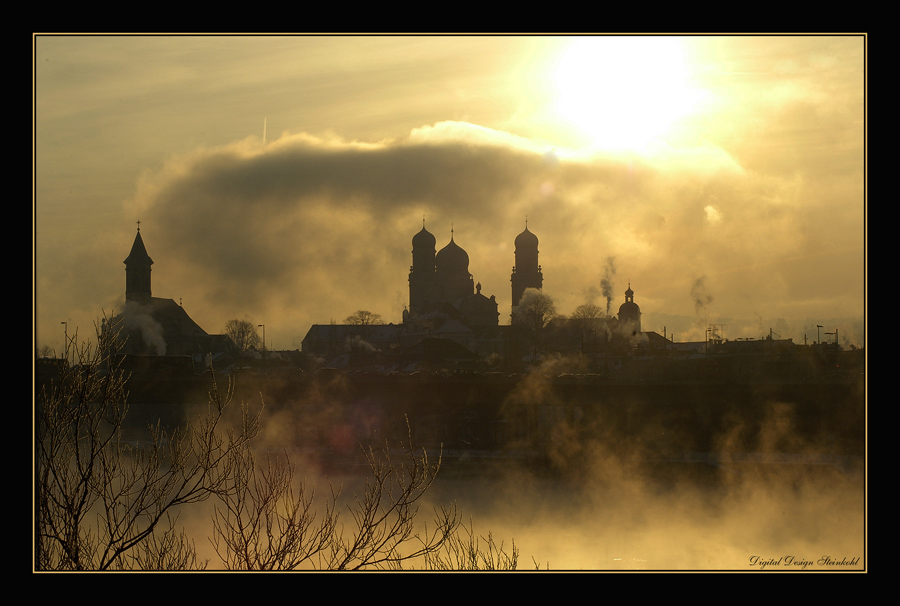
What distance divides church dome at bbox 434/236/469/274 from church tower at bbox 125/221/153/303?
30.1 m

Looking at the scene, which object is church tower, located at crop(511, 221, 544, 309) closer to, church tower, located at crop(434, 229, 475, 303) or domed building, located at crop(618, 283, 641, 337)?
church tower, located at crop(434, 229, 475, 303)

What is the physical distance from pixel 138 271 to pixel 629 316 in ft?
161

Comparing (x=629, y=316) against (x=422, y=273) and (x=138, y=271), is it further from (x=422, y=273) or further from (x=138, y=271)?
(x=138, y=271)

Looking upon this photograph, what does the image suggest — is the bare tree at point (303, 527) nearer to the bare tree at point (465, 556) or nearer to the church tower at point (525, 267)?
the bare tree at point (465, 556)

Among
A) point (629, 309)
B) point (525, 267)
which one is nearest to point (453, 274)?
point (525, 267)

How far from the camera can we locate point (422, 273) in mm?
88312

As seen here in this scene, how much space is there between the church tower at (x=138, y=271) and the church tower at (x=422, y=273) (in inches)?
1083

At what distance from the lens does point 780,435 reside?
115 feet

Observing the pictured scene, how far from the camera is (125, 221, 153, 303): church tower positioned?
264ft

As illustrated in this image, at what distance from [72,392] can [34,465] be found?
84 centimetres

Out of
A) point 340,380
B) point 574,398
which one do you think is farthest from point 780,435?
point 340,380

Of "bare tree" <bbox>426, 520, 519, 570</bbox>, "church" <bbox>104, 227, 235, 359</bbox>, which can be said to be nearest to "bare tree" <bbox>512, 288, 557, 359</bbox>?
"church" <bbox>104, 227, 235, 359</bbox>

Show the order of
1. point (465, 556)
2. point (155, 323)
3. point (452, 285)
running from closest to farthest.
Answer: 1. point (465, 556)
2. point (155, 323)
3. point (452, 285)

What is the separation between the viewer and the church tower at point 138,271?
80375 mm
